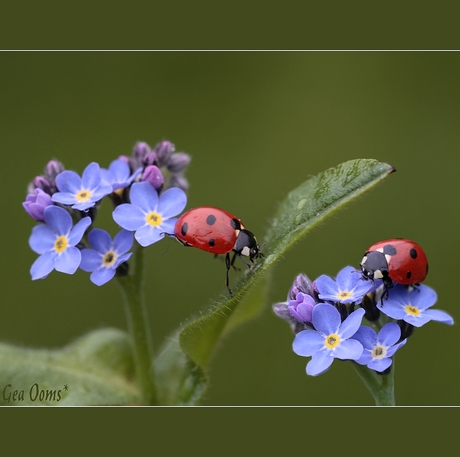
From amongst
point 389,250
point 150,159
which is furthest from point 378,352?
point 150,159

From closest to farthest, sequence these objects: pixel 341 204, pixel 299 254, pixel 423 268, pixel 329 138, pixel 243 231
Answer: pixel 341 204, pixel 423 268, pixel 243 231, pixel 299 254, pixel 329 138

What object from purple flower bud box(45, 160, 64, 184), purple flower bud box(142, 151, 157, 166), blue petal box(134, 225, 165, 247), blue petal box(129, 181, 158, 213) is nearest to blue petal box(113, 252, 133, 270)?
blue petal box(134, 225, 165, 247)

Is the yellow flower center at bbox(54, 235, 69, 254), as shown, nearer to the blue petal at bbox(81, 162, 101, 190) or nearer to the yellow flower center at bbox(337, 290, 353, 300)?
the blue petal at bbox(81, 162, 101, 190)

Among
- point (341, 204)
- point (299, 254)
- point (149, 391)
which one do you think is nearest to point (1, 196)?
point (299, 254)

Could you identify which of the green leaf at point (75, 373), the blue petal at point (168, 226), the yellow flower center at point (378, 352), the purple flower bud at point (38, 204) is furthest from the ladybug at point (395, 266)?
the purple flower bud at point (38, 204)

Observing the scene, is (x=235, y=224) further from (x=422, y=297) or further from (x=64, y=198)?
(x=422, y=297)

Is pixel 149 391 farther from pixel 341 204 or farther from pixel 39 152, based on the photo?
pixel 39 152
